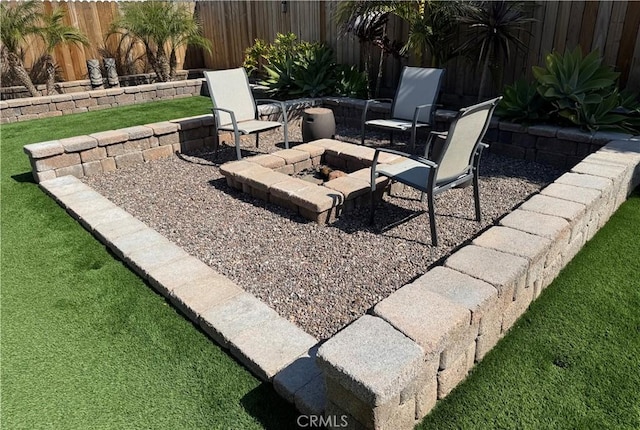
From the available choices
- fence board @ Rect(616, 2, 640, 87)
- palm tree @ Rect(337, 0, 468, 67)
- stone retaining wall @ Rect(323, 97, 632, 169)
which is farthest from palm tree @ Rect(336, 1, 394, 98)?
fence board @ Rect(616, 2, 640, 87)

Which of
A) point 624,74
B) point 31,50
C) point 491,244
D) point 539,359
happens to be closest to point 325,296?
point 491,244

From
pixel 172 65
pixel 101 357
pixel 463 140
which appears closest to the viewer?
pixel 101 357

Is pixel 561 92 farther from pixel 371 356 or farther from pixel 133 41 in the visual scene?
pixel 133 41

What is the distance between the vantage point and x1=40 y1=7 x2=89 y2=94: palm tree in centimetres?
799

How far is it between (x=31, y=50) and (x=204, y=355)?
9014 mm

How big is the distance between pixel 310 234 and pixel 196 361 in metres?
1.47

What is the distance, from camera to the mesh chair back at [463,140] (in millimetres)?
2763

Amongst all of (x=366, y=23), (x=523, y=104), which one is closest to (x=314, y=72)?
(x=366, y=23)

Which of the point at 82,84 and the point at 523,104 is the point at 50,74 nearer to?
the point at 82,84

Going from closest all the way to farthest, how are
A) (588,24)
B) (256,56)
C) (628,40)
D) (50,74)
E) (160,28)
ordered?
(628,40)
(588,24)
(50,74)
(256,56)
(160,28)

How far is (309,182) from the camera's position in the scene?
396 centimetres

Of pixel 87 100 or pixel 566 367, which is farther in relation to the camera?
pixel 87 100

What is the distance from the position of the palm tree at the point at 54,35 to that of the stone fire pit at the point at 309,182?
612 centimetres

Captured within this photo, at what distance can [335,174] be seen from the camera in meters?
4.34
